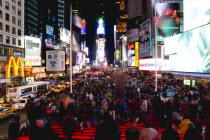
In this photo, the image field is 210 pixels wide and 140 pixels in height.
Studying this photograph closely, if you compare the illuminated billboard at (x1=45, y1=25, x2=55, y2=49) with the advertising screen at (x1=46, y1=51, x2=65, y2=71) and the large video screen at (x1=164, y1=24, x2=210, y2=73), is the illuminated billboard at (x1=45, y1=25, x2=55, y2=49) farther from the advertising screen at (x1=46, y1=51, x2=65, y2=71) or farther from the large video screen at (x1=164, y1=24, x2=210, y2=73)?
the large video screen at (x1=164, y1=24, x2=210, y2=73)

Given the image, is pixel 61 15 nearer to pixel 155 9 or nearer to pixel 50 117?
pixel 155 9

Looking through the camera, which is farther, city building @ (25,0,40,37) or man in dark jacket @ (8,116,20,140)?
city building @ (25,0,40,37)

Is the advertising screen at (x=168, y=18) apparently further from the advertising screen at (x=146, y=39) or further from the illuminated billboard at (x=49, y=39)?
the illuminated billboard at (x=49, y=39)

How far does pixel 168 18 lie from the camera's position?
31969 mm

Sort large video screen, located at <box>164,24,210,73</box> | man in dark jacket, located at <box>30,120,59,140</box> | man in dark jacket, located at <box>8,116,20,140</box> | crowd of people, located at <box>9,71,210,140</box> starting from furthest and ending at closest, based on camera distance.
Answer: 1. large video screen, located at <box>164,24,210,73</box>
2. man in dark jacket, located at <box>8,116,20,140</box>
3. crowd of people, located at <box>9,71,210,140</box>
4. man in dark jacket, located at <box>30,120,59,140</box>

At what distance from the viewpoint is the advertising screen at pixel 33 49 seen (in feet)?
153

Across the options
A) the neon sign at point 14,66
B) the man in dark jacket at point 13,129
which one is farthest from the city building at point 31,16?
the man in dark jacket at point 13,129

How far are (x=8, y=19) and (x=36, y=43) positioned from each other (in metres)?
9.30

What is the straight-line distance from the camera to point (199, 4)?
61.3 ft

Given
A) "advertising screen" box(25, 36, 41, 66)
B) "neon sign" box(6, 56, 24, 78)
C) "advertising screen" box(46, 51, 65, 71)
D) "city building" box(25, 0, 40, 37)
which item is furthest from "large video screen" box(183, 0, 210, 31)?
"city building" box(25, 0, 40, 37)

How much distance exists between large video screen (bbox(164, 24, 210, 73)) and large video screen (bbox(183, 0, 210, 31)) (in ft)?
3.93

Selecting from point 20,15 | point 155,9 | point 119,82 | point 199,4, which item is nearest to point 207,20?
point 199,4

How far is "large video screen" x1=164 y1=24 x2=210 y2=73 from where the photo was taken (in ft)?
53.8

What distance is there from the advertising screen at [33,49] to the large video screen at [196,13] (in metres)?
39.3
